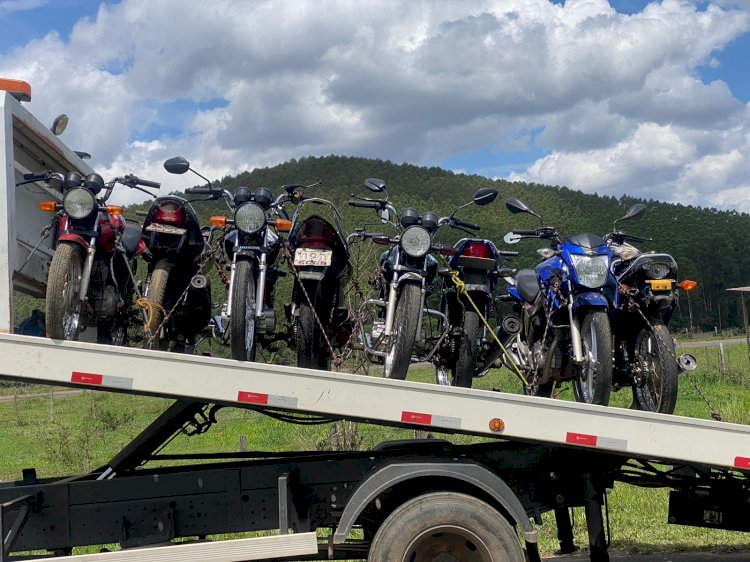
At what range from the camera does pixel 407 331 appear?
5.27m

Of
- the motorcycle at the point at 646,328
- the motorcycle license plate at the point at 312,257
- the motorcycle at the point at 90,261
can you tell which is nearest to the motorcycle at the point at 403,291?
the motorcycle license plate at the point at 312,257

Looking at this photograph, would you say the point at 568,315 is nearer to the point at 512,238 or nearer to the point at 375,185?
the point at 512,238

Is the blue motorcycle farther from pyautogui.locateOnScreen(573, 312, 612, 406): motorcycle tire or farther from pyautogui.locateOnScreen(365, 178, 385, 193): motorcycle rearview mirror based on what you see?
pyautogui.locateOnScreen(365, 178, 385, 193): motorcycle rearview mirror

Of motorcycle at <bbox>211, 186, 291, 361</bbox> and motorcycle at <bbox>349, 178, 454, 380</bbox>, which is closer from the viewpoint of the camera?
motorcycle at <bbox>211, 186, 291, 361</bbox>

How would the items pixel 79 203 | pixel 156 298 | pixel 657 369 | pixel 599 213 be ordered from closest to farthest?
pixel 79 203
pixel 657 369
pixel 156 298
pixel 599 213

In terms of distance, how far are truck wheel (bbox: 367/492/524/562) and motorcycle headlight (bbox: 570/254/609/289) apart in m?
1.65

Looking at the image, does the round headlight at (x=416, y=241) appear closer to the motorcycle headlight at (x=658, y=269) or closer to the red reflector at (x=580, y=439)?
the motorcycle headlight at (x=658, y=269)

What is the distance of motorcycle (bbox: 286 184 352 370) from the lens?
5641mm

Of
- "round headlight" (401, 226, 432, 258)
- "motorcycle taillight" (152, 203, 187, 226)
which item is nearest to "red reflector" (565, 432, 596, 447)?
"round headlight" (401, 226, 432, 258)

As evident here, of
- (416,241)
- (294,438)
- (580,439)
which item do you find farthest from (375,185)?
(294,438)

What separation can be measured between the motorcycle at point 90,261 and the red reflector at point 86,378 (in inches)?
20.7

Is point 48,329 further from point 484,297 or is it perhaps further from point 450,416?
point 484,297

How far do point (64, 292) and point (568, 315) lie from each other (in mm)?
3242

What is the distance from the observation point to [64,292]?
504 centimetres
